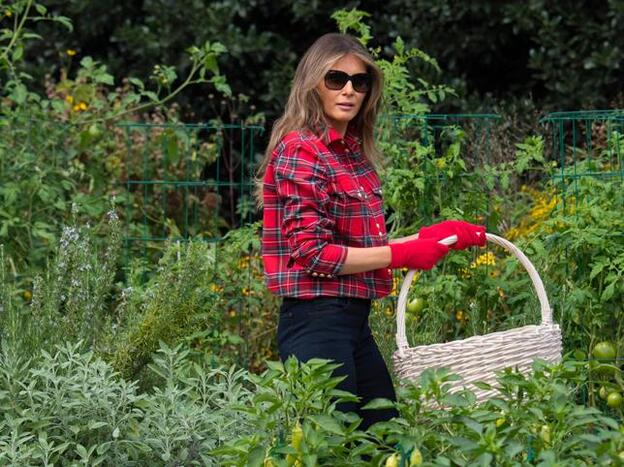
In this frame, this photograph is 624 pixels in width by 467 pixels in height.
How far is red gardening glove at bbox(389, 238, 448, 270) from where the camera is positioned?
3414 mm

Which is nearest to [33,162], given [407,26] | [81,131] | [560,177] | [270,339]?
[81,131]

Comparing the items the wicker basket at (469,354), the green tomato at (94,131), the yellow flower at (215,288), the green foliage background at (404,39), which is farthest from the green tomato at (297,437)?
the green foliage background at (404,39)

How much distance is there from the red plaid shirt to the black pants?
0.04 metres

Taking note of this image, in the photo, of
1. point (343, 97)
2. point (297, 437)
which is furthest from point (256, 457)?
point (343, 97)

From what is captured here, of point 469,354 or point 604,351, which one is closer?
point 469,354

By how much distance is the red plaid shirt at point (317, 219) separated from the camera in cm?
335

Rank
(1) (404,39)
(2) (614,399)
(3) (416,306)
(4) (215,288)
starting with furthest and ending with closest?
(1) (404,39)
(4) (215,288)
(3) (416,306)
(2) (614,399)

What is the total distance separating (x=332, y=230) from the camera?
3.49 metres

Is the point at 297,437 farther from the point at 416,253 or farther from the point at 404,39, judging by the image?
the point at 404,39

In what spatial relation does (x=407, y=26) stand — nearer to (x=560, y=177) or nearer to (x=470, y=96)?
(x=470, y=96)

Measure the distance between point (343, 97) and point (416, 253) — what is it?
471mm

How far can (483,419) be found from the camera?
2.50 meters

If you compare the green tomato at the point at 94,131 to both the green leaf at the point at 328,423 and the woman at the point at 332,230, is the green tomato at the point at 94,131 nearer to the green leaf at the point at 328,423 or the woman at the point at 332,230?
the woman at the point at 332,230

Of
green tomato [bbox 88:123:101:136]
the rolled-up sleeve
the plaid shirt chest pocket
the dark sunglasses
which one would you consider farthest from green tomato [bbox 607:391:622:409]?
green tomato [bbox 88:123:101:136]
